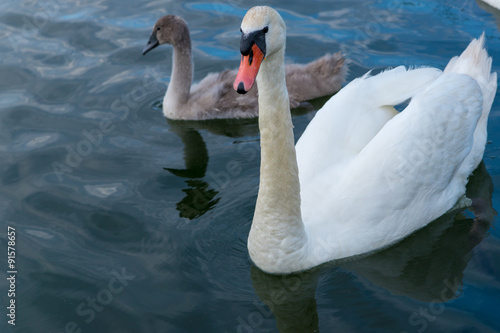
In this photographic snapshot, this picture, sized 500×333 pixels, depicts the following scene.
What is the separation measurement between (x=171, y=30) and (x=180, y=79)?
0.65 metres

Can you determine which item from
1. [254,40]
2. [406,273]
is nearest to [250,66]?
[254,40]

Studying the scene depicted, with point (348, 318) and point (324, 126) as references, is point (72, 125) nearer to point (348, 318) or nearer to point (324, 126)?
point (324, 126)

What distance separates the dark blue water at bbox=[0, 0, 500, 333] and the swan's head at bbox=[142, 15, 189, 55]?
78 centimetres

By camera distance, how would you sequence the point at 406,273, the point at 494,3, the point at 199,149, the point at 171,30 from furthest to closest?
the point at 494,3 < the point at 171,30 < the point at 199,149 < the point at 406,273

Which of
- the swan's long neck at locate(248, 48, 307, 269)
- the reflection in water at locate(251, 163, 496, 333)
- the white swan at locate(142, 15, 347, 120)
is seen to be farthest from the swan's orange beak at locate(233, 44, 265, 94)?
the white swan at locate(142, 15, 347, 120)

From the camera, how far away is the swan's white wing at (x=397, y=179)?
198 inches

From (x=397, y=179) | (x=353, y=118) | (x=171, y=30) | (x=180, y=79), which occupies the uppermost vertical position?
(x=353, y=118)

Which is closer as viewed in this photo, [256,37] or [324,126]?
[256,37]

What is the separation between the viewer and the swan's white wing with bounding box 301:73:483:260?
5020mm

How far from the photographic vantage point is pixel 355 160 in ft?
17.1

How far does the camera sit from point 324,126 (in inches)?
222

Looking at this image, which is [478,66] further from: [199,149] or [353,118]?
[199,149]

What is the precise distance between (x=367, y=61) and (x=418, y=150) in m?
3.97

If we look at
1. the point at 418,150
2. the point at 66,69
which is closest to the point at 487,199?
the point at 418,150
